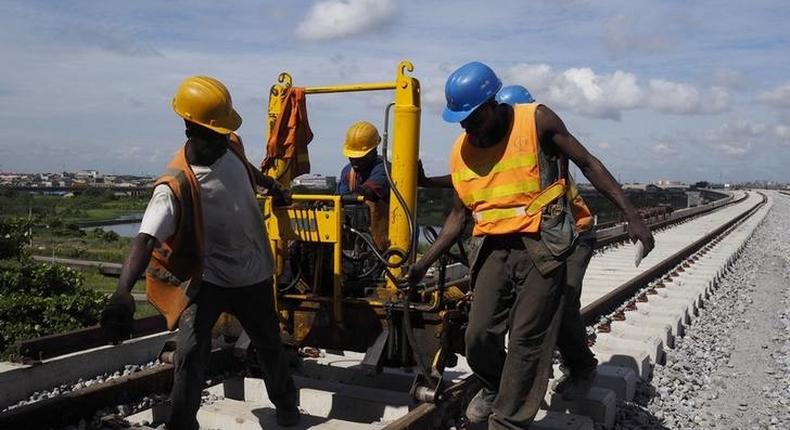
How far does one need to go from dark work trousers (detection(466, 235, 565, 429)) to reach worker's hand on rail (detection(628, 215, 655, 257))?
16.0 inches

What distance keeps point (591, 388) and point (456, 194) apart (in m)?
1.74

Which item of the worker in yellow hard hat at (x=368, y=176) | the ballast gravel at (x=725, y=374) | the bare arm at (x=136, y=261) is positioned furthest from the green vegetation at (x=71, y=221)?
the ballast gravel at (x=725, y=374)

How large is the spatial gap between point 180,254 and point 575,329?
2504mm

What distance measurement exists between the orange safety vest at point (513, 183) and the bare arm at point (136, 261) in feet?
5.36

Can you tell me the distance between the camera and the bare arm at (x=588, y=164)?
3844 millimetres

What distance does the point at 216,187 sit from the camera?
390 centimetres

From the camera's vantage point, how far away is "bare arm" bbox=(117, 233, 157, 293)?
134 inches

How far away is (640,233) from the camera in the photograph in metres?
3.91

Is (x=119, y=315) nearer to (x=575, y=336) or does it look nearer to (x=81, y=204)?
(x=575, y=336)

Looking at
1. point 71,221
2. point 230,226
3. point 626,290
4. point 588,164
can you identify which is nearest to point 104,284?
point 626,290

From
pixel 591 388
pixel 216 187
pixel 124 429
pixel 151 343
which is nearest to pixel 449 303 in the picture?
pixel 591 388

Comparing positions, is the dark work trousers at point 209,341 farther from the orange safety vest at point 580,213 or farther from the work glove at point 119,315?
the orange safety vest at point 580,213

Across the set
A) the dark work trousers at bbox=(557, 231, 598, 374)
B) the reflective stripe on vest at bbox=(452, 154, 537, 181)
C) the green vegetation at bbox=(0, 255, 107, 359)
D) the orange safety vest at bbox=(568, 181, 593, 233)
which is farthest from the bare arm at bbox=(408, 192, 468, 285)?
the green vegetation at bbox=(0, 255, 107, 359)

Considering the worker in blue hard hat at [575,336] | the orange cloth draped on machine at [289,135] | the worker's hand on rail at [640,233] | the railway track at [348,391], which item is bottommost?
the railway track at [348,391]
